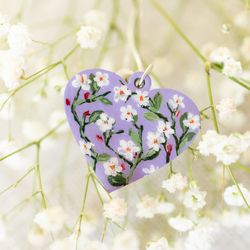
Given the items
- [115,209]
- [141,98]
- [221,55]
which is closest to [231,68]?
[221,55]

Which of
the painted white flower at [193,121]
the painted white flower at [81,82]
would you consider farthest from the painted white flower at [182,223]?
the painted white flower at [81,82]

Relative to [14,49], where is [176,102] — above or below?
below

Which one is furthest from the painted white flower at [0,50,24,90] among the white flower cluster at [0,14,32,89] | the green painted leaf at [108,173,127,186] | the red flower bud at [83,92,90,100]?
the green painted leaf at [108,173,127,186]

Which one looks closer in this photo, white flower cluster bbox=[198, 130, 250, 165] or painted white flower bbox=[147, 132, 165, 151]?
white flower cluster bbox=[198, 130, 250, 165]

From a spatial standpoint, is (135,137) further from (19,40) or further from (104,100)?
(19,40)

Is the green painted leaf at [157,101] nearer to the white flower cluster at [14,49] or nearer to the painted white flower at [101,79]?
the painted white flower at [101,79]

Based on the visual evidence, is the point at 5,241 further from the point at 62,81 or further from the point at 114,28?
the point at 114,28

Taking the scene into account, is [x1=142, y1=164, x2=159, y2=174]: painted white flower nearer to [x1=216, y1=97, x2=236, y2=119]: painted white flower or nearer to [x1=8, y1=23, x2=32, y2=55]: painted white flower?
[x1=216, y1=97, x2=236, y2=119]: painted white flower
